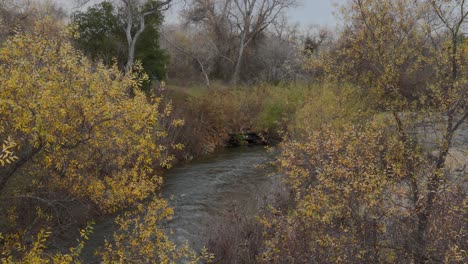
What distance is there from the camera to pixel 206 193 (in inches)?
519

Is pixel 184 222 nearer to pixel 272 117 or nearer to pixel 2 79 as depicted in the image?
pixel 2 79

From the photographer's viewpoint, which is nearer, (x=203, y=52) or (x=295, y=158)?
(x=295, y=158)

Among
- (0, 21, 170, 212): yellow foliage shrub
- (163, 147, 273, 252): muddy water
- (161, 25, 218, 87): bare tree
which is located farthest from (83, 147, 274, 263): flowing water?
(161, 25, 218, 87): bare tree

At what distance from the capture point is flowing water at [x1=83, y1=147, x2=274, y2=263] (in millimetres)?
9695

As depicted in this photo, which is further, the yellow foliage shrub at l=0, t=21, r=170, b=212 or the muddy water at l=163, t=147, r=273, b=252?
the muddy water at l=163, t=147, r=273, b=252

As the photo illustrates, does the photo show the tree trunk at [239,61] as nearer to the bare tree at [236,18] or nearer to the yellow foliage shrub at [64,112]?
the bare tree at [236,18]

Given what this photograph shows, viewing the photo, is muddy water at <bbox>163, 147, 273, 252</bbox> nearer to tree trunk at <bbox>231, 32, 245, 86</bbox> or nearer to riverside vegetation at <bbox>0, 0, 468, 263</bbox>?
riverside vegetation at <bbox>0, 0, 468, 263</bbox>

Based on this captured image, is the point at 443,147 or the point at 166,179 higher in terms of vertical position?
the point at 443,147

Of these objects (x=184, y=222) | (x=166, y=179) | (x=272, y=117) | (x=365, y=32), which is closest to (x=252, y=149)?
(x=272, y=117)

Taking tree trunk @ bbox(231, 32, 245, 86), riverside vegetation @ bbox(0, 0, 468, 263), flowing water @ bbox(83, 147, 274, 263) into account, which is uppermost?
tree trunk @ bbox(231, 32, 245, 86)

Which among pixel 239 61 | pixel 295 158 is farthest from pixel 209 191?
pixel 239 61

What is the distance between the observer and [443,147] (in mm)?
6172

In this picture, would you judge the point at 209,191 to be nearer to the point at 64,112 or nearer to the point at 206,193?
the point at 206,193

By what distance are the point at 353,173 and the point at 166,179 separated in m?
10.4
